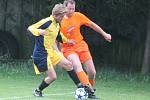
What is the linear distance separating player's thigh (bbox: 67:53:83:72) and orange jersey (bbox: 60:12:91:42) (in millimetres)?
340

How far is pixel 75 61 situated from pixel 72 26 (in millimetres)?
668

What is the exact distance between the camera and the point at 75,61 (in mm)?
11164

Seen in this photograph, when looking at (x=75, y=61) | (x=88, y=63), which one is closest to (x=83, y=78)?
(x=75, y=61)

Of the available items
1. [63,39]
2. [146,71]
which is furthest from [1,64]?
[63,39]

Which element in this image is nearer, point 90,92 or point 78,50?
point 90,92

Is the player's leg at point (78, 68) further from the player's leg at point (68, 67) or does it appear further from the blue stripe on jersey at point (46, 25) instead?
the blue stripe on jersey at point (46, 25)

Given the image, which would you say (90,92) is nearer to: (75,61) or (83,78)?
Answer: (83,78)

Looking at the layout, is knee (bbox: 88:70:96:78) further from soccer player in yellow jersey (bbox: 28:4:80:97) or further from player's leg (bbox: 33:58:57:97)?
player's leg (bbox: 33:58:57:97)

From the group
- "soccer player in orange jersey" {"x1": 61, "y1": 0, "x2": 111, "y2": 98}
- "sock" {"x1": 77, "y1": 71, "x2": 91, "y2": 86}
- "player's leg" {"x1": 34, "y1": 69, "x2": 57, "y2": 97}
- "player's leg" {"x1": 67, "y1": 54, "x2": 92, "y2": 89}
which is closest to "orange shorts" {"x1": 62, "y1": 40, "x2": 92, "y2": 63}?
"soccer player in orange jersey" {"x1": 61, "y1": 0, "x2": 111, "y2": 98}

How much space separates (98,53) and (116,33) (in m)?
1.07

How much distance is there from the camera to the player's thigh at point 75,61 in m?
11.1

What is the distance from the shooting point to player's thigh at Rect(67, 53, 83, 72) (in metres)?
11.1

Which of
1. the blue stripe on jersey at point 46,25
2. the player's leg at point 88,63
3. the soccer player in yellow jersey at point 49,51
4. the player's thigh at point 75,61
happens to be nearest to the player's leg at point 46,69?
the soccer player in yellow jersey at point 49,51

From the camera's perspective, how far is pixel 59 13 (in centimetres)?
1058
